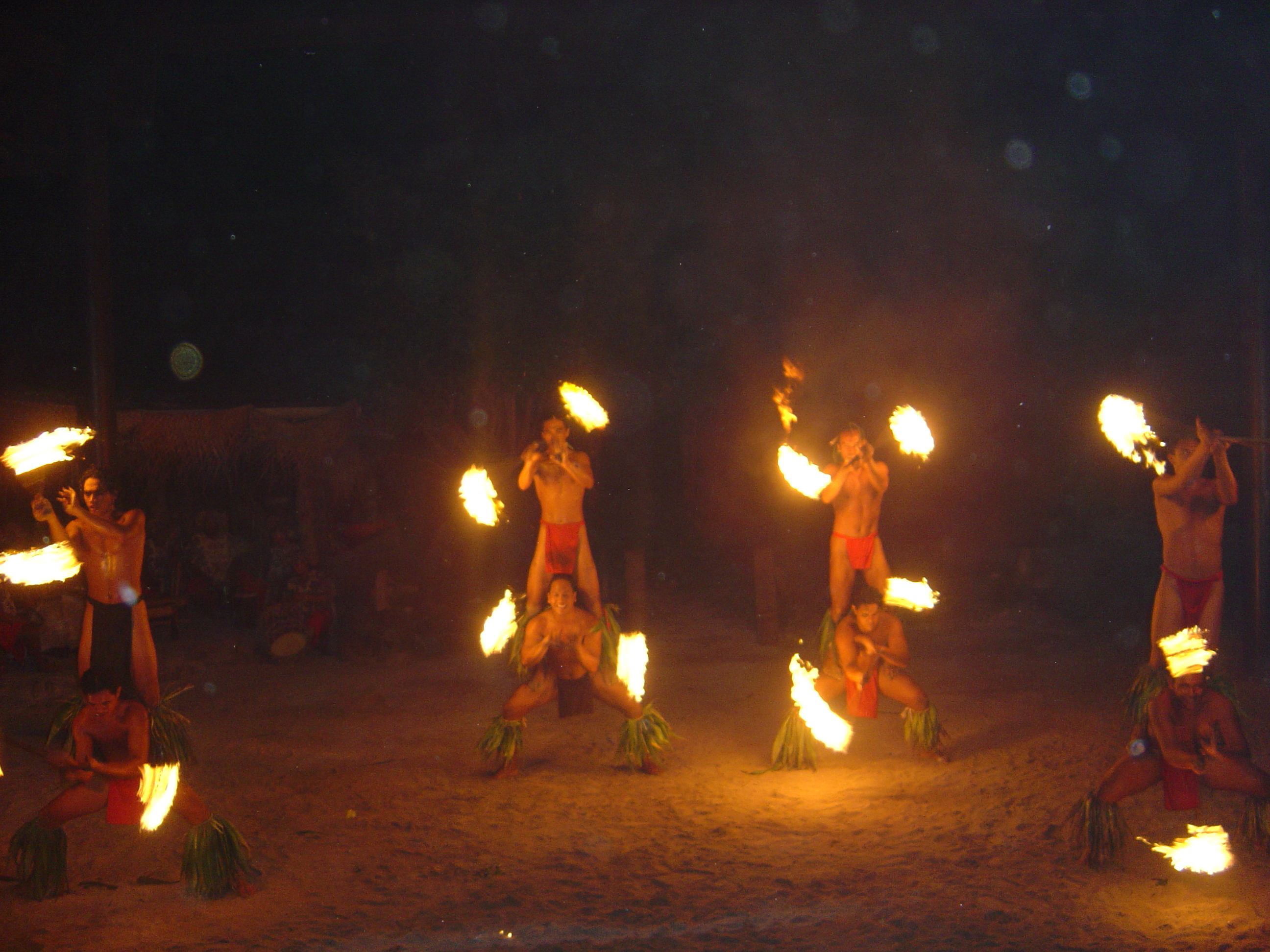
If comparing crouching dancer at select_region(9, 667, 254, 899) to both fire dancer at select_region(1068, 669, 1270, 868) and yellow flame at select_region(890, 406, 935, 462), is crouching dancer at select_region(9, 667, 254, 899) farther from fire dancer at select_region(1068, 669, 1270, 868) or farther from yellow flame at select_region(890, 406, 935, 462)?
yellow flame at select_region(890, 406, 935, 462)

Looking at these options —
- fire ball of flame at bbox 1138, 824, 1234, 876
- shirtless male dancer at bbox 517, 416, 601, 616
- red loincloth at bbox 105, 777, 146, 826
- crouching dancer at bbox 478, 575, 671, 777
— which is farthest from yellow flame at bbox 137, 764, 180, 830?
fire ball of flame at bbox 1138, 824, 1234, 876

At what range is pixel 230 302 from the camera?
15.4 metres

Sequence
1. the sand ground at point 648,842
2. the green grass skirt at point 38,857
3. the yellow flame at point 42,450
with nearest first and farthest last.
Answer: the sand ground at point 648,842
the green grass skirt at point 38,857
the yellow flame at point 42,450

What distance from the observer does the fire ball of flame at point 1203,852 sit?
14.4 feet

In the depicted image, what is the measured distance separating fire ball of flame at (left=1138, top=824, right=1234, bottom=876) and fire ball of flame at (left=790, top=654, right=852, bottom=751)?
1.93 m

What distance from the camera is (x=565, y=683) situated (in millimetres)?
6203

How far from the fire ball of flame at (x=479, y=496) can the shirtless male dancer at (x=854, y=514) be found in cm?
206

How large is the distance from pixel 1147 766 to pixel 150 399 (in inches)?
544

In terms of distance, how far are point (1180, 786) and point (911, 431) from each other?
2.50 m

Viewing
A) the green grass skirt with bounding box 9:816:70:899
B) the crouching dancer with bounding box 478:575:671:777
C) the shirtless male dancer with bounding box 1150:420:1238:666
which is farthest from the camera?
the crouching dancer with bounding box 478:575:671:777

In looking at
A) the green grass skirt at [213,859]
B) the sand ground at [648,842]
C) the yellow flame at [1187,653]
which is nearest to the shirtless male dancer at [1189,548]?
the yellow flame at [1187,653]

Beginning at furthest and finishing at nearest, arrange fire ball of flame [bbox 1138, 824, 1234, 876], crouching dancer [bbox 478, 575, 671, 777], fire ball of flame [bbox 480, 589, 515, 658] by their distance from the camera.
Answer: fire ball of flame [bbox 480, 589, 515, 658], crouching dancer [bbox 478, 575, 671, 777], fire ball of flame [bbox 1138, 824, 1234, 876]

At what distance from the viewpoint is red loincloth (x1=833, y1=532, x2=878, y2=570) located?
6285 mm

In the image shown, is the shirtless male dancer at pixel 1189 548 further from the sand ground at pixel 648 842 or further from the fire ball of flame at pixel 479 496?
the fire ball of flame at pixel 479 496
